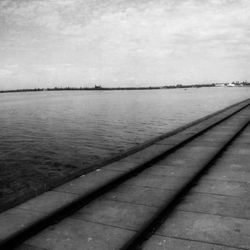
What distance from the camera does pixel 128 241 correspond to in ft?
13.2

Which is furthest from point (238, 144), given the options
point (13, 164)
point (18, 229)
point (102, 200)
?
point (13, 164)

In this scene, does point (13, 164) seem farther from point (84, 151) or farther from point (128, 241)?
point (128, 241)

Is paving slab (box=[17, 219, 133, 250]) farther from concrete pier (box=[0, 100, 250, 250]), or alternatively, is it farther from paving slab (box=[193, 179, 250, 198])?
paving slab (box=[193, 179, 250, 198])

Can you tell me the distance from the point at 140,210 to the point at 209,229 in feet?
3.74

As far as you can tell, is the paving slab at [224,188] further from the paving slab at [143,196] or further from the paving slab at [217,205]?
the paving slab at [143,196]

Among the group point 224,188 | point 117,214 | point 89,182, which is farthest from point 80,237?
point 224,188

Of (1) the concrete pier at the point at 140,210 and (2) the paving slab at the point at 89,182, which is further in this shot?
(2) the paving slab at the point at 89,182

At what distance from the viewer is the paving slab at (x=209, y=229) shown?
13.7 ft

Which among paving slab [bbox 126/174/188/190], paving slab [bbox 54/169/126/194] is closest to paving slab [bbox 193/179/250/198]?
paving slab [bbox 126/174/188/190]

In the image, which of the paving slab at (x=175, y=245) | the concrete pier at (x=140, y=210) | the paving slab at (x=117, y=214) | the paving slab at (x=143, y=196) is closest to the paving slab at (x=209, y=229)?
the concrete pier at (x=140, y=210)

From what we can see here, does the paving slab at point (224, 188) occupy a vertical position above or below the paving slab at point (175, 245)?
above

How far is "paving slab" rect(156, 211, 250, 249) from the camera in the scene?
4.18m

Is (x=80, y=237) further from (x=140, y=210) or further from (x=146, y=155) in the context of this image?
(x=146, y=155)

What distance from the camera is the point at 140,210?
504cm
